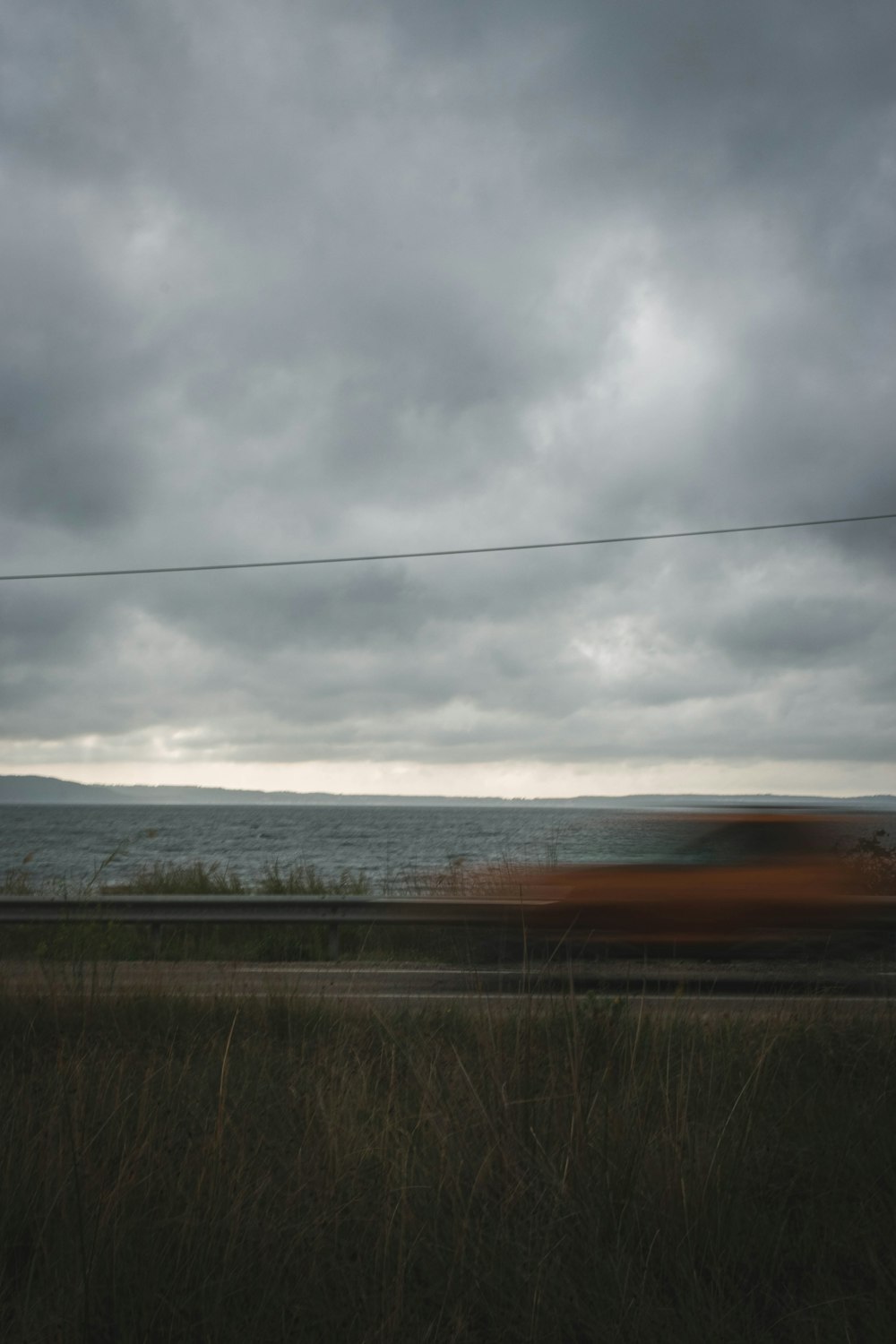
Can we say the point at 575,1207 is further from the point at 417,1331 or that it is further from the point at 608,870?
the point at 608,870

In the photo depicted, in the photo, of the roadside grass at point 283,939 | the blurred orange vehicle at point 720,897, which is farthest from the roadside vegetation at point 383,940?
the blurred orange vehicle at point 720,897

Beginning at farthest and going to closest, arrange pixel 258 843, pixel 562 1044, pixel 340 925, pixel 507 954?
pixel 258 843 < pixel 340 925 < pixel 507 954 < pixel 562 1044

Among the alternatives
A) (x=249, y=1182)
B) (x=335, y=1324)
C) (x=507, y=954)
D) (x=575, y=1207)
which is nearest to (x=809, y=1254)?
(x=575, y=1207)

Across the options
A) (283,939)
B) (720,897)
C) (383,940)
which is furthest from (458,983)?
(283,939)

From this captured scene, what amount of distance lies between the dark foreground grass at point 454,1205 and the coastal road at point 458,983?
1136mm

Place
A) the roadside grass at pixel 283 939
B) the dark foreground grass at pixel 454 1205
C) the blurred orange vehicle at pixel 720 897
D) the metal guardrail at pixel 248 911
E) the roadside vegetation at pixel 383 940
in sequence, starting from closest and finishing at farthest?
1. the dark foreground grass at pixel 454 1205
2. the blurred orange vehicle at pixel 720 897
3. the roadside vegetation at pixel 383 940
4. the metal guardrail at pixel 248 911
5. the roadside grass at pixel 283 939

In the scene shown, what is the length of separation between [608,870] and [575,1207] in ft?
19.2

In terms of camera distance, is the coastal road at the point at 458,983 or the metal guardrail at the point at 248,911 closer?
the coastal road at the point at 458,983

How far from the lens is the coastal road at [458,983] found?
5.64 m

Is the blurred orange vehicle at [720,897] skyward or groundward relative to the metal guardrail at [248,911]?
skyward

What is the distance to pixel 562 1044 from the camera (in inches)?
179

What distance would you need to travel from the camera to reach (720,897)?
27.4 feet

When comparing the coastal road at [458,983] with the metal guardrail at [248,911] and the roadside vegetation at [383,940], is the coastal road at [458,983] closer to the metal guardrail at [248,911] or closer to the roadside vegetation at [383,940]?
the roadside vegetation at [383,940]

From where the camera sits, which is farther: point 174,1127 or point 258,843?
point 258,843
